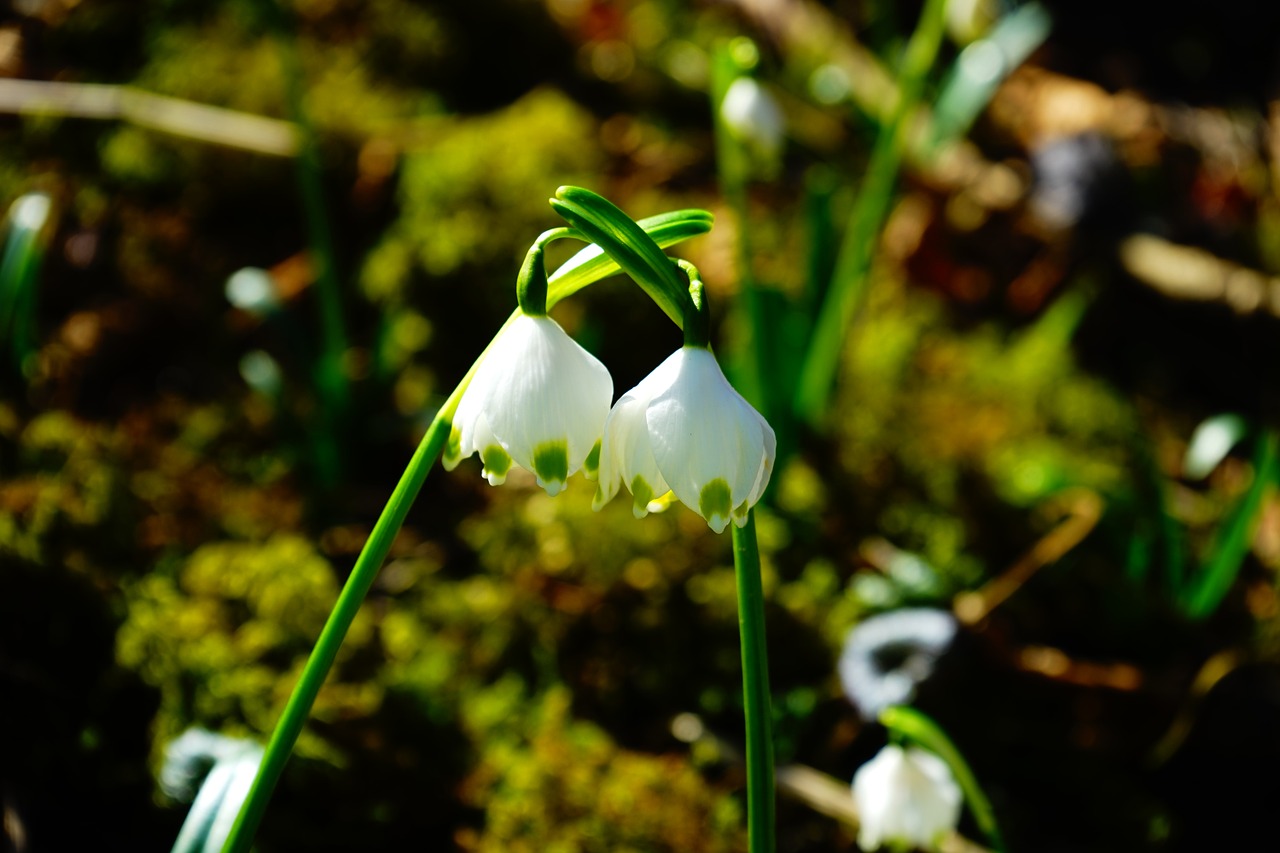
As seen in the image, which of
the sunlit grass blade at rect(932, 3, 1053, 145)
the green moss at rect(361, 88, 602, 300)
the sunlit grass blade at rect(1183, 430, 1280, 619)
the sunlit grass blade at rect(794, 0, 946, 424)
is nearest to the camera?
the sunlit grass blade at rect(1183, 430, 1280, 619)

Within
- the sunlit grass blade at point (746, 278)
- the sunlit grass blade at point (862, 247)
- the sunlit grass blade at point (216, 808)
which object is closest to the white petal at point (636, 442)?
the sunlit grass blade at point (216, 808)

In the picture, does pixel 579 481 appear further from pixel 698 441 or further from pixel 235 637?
pixel 698 441

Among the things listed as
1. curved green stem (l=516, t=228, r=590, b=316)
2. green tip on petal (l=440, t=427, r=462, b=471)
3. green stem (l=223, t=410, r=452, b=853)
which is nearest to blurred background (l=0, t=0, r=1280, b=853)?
green stem (l=223, t=410, r=452, b=853)

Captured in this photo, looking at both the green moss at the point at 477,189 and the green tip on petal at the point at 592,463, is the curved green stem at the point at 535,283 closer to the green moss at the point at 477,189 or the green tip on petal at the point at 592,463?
the green tip on petal at the point at 592,463

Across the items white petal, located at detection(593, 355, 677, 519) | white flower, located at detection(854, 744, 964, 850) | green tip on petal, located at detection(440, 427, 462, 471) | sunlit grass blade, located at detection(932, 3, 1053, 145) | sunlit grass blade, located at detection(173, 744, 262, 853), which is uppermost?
sunlit grass blade, located at detection(932, 3, 1053, 145)

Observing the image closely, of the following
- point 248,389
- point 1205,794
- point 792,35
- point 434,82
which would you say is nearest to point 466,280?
point 248,389

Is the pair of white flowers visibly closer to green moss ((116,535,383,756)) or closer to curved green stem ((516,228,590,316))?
curved green stem ((516,228,590,316))

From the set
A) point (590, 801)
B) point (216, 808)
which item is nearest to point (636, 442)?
point (216, 808)
